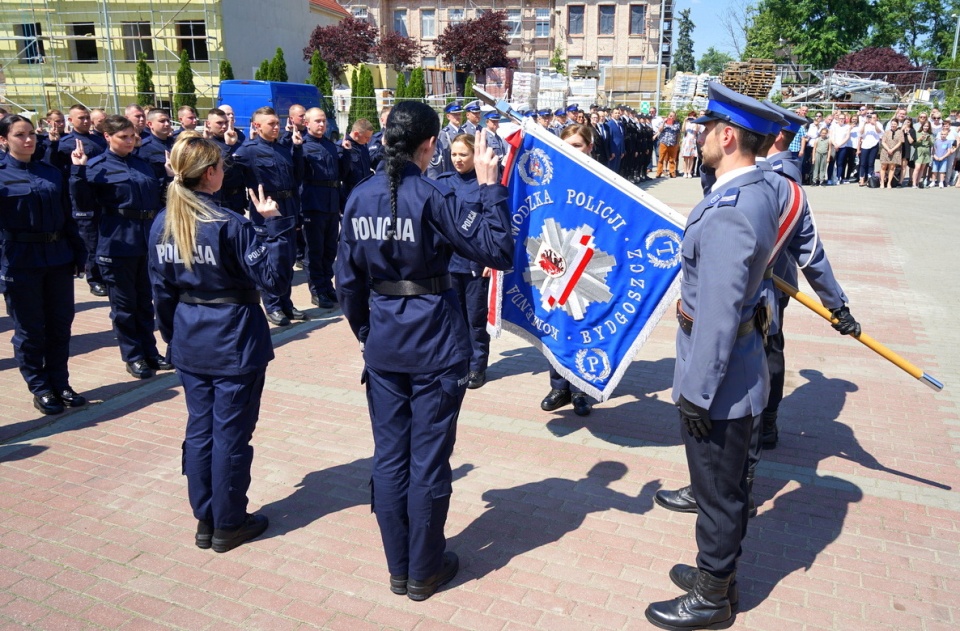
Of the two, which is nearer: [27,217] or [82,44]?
[27,217]

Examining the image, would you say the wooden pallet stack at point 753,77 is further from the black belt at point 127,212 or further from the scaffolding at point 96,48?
the black belt at point 127,212

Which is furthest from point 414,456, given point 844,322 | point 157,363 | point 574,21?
point 574,21

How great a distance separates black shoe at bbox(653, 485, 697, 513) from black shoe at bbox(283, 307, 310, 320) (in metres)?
4.96

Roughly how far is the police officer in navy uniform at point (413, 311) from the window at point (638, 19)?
5984 cm

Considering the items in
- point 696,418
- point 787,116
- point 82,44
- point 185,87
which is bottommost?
point 696,418

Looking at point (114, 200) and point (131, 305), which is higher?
point (114, 200)

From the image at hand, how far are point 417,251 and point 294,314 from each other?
5.37 m

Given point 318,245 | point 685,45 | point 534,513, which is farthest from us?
point 685,45

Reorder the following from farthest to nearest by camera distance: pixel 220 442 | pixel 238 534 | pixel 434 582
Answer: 1. pixel 238 534
2. pixel 220 442
3. pixel 434 582

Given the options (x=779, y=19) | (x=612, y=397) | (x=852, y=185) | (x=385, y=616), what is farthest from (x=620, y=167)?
(x=779, y=19)

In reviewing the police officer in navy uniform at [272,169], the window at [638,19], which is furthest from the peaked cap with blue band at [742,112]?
the window at [638,19]

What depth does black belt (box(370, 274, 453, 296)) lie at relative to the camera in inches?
128

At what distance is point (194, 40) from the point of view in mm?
33969

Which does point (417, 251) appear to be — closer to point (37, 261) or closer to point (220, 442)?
point (220, 442)
